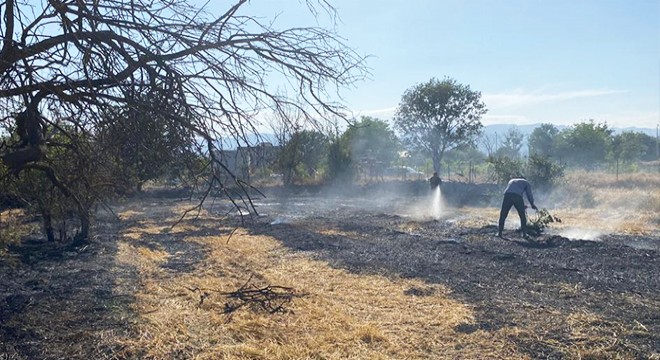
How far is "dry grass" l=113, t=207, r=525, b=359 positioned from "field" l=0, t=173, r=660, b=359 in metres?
0.02

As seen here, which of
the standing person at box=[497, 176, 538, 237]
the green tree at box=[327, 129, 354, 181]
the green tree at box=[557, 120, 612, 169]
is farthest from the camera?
the green tree at box=[557, 120, 612, 169]

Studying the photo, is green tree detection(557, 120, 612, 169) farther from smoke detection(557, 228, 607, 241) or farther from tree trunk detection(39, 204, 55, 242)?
tree trunk detection(39, 204, 55, 242)

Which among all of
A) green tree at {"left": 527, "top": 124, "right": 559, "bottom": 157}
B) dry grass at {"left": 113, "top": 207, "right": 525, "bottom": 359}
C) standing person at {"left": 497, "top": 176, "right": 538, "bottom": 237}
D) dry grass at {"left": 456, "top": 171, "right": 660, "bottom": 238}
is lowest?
dry grass at {"left": 456, "top": 171, "right": 660, "bottom": 238}

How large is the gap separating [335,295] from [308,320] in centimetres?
149

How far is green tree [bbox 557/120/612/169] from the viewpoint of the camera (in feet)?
161

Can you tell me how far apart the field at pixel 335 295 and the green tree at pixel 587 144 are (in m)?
36.3

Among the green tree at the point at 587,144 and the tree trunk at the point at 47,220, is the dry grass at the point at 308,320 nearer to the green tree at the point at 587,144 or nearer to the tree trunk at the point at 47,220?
the tree trunk at the point at 47,220

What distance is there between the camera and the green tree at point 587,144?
4922cm

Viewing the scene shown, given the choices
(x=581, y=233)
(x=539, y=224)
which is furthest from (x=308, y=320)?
(x=581, y=233)

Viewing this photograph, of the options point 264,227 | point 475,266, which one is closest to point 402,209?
point 264,227

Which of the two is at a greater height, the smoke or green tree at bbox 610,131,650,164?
green tree at bbox 610,131,650,164

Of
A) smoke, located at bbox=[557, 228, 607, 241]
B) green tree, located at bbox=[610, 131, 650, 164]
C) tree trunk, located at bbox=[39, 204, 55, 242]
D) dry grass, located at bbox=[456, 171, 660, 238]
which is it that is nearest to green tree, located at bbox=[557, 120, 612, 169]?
green tree, located at bbox=[610, 131, 650, 164]

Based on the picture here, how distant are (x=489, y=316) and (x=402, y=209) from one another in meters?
17.4

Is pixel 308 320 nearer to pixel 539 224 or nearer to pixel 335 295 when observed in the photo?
pixel 335 295
